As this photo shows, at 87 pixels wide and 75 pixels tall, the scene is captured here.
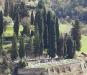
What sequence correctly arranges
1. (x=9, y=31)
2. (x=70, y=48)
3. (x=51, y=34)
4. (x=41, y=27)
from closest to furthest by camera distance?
(x=70, y=48), (x=51, y=34), (x=41, y=27), (x=9, y=31)

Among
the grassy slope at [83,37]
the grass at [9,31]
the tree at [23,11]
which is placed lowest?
the grassy slope at [83,37]

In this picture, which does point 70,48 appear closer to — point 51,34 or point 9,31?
point 51,34

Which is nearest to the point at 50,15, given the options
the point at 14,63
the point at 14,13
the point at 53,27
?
the point at 53,27

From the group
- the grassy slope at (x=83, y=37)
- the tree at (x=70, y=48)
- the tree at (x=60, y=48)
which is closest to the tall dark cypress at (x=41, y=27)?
the tree at (x=60, y=48)

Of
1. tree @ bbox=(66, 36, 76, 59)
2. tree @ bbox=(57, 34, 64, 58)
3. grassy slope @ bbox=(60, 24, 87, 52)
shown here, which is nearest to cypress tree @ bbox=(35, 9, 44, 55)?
tree @ bbox=(57, 34, 64, 58)

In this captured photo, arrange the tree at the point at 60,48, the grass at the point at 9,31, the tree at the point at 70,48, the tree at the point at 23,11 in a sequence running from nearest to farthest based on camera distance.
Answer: the tree at the point at 60,48
the tree at the point at 70,48
the grass at the point at 9,31
the tree at the point at 23,11

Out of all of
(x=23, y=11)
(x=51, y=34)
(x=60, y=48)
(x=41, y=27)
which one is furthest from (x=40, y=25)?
(x=23, y=11)

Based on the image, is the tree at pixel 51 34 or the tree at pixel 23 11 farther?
the tree at pixel 23 11

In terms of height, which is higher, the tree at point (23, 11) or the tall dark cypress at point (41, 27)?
the tree at point (23, 11)

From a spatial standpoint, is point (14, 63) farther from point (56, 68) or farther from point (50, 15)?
point (50, 15)

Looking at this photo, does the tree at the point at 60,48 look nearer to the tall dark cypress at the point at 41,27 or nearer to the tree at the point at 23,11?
the tall dark cypress at the point at 41,27

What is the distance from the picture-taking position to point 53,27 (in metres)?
71.1

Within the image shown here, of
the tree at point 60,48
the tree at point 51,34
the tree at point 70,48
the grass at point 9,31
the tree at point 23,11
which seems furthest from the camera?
the tree at point 23,11

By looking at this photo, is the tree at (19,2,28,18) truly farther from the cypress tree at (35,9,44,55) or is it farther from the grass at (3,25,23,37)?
the cypress tree at (35,9,44,55)
